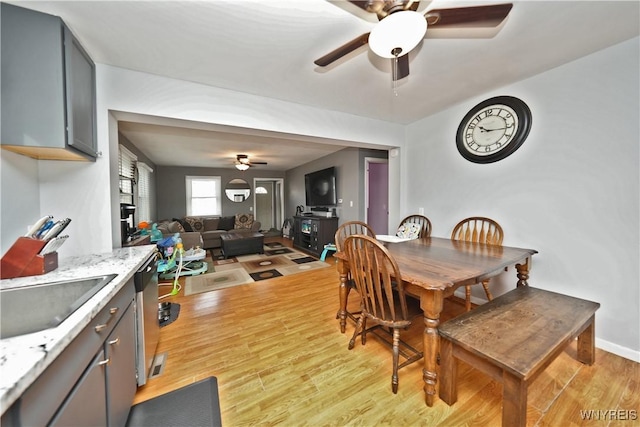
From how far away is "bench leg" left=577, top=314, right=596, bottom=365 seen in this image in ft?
5.29

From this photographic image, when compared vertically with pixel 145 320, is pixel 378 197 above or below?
above

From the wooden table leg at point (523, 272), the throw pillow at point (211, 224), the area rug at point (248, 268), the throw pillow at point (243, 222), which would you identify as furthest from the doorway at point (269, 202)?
the wooden table leg at point (523, 272)

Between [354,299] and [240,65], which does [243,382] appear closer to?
[354,299]

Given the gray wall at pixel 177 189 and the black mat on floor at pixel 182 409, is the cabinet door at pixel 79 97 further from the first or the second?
the gray wall at pixel 177 189

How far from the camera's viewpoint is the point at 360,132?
3.06 metres

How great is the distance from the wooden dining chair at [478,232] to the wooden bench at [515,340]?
0.64 metres

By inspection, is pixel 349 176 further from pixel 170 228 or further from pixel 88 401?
pixel 88 401

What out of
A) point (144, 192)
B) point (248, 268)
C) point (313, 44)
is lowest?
point (248, 268)

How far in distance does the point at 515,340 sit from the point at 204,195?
7431mm

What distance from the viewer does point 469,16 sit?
1196 millimetres

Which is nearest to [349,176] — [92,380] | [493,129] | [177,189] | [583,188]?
[493,129]

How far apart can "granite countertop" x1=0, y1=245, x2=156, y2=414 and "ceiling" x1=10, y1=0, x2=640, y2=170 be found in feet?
4.93

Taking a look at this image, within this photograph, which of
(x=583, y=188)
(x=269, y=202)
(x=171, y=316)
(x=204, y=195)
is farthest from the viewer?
(x=269, y=202)

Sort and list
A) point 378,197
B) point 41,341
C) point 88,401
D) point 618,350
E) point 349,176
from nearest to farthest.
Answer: point 41,341 → point 88,401 → point 618,350 → point 349,176 → point 378,197
